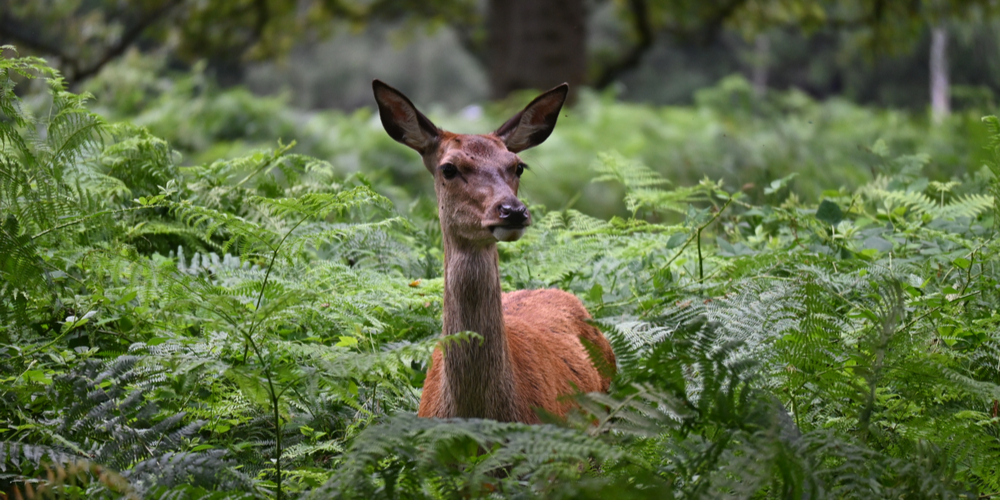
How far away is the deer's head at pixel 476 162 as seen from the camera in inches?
124

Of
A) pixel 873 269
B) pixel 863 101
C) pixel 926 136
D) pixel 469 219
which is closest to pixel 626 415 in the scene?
pixel 469 219

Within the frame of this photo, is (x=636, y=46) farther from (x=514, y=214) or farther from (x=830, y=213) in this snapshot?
(x=514, y=214)

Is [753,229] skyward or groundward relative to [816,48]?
groundward

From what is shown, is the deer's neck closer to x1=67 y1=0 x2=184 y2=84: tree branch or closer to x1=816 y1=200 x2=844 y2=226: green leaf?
x1=816 y1=200 x2=844 y2=226: green leaf

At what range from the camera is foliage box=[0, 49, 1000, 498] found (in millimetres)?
2178

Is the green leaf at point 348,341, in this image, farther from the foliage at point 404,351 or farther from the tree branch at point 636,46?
the tree branch at point 636,46

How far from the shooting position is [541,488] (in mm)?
2127

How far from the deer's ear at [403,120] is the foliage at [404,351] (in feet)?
1.32

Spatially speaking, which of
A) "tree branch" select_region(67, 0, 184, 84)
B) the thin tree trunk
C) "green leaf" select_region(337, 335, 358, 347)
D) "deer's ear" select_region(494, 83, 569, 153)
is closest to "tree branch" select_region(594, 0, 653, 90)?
"tree branch" select_region(67, 0, 184, 84)

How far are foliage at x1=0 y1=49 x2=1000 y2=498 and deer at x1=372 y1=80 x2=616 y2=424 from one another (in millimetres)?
201

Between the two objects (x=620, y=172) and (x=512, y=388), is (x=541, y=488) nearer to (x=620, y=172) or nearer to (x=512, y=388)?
(x=512, y=388)

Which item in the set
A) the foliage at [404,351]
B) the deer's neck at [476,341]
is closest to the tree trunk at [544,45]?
the foliage at [404,351]

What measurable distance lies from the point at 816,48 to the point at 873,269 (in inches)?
1594

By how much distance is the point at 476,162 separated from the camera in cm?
341
